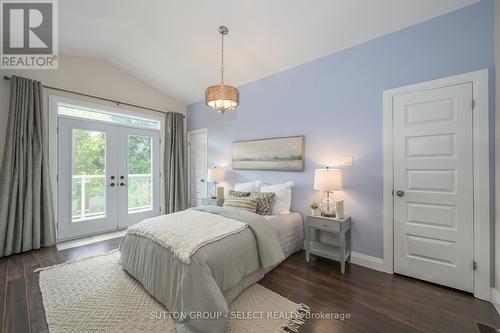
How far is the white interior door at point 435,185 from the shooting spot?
202 cm

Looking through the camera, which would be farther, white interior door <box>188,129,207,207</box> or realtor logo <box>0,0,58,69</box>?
white interior door <box>188,129,207,207</box>

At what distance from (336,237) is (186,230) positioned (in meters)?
1.99

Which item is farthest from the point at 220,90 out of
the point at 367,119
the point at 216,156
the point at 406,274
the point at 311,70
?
the point at 406,274

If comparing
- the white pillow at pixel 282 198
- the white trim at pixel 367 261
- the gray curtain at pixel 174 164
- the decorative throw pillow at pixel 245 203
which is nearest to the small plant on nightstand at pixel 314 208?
the white pillow at pixel 282 198

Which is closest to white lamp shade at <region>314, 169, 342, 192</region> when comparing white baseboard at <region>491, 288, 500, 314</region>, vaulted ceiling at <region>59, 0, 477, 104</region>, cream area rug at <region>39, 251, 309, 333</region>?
cream area rug at <region>39, 251, 309, 333</region>

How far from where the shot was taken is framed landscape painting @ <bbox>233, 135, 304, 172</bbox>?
125 inches

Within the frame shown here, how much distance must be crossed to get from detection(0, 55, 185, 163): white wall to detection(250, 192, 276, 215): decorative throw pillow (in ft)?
10.4

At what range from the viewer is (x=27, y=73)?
3.12 metres

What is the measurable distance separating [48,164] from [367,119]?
4.62m

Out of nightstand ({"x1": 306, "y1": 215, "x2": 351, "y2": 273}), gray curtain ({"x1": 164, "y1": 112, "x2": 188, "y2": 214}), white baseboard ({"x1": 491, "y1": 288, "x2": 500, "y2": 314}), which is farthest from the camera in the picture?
gray curtain ({"x1": 164, "y1": 112, "x2": 188, "y2": 214})

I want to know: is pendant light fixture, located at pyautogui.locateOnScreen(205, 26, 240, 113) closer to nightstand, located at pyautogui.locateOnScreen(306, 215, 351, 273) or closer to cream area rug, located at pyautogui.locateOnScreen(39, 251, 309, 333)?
nightstand, located at pyautogui.locateOnScreen(306, 215, 351, 273)

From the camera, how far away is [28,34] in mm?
2830

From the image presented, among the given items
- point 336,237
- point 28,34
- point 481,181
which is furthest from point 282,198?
point 28,34

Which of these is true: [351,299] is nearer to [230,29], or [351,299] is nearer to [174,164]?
[230,29]
